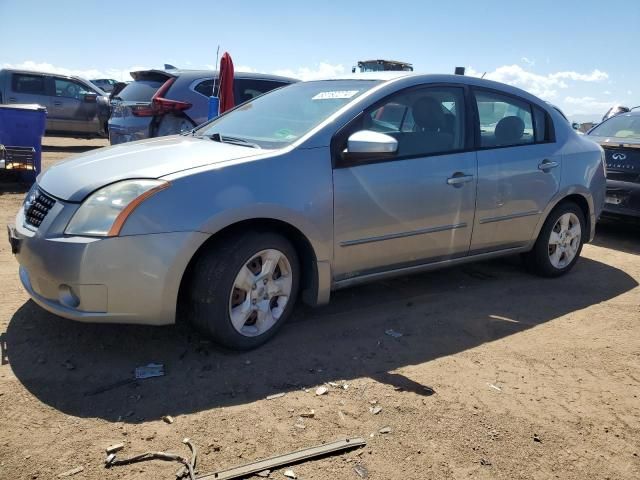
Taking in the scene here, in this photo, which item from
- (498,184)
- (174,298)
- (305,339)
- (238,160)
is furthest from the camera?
(498,184)

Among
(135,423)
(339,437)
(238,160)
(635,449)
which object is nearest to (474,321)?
(635,449)

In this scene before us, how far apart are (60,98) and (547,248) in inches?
503

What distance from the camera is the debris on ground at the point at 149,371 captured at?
3.03m

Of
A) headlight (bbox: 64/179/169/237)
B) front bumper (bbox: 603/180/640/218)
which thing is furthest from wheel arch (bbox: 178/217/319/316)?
front bumper (bbox: 603/180/640/218)

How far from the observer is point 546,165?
470 cm

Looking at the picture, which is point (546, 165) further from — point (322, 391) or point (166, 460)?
point (166, 460)

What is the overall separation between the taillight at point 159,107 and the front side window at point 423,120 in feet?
13.0

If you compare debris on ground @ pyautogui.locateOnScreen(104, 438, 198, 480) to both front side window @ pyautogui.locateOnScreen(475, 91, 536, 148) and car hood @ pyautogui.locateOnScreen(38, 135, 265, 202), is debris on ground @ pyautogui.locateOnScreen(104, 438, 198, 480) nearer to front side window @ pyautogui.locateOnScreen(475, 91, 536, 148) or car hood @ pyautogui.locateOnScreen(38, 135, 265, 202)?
car hood @ pyautogui.locateOnScreen(38, 135, 265, 202)

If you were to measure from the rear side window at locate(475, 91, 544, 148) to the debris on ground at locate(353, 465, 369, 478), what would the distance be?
2740 millimetres

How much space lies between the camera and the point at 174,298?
3037 millimetres

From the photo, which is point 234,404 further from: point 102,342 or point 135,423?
point 102,342

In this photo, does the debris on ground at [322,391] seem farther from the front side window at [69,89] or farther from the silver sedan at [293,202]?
the front side window at [69,89]

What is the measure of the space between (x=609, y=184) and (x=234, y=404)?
5722 millimetres

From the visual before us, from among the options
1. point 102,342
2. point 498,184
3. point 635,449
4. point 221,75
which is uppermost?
point 221,75
